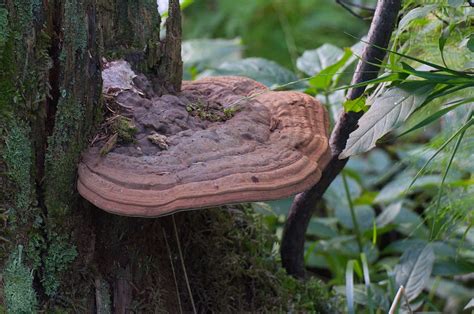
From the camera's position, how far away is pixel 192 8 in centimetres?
759

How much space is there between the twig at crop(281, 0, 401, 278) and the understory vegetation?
0.20 ft

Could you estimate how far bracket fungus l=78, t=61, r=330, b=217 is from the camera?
152 centimetres

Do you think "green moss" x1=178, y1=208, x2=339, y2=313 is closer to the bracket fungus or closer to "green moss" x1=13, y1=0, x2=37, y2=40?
the bracket fungus

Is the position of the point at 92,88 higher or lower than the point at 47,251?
higher

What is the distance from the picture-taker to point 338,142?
7.16 feet

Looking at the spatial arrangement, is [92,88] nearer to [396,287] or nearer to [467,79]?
[467,79]

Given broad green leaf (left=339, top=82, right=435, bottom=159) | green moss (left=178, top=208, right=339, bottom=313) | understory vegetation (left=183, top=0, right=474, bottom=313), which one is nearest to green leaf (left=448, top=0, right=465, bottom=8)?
understory vegetation (left=183, top=0, right=474, bottom=313)

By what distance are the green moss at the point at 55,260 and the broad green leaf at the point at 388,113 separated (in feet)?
2.77

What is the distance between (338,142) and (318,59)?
0.69m

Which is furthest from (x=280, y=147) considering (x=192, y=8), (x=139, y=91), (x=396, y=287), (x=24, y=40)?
(x=192, y=8)

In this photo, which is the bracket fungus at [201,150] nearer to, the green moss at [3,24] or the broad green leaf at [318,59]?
the green moss at [3,24]

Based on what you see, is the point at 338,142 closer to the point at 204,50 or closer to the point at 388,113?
the point at 388,113

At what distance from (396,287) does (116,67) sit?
1.43 metres

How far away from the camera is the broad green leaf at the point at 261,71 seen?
8.73 feet
